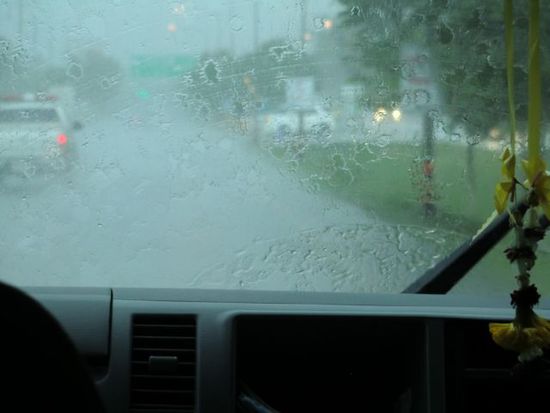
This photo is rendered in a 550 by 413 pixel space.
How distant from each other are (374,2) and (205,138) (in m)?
1.04

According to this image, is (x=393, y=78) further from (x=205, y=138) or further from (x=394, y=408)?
(x=394, y=408)

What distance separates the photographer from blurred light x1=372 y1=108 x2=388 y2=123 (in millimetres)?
4422

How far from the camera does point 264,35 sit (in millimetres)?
4391

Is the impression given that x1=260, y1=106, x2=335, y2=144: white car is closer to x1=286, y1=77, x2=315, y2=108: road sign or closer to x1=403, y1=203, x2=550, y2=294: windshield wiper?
x1=286, y1=77, x2=315, y2=108: road sign

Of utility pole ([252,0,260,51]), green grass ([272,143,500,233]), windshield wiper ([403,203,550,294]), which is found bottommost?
windshield wiper ([403,203,550,294])

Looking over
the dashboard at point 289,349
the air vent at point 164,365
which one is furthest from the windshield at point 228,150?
the air vent at point 164,365

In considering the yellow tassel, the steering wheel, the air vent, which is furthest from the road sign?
the steering wheel

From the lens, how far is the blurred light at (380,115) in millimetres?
4422

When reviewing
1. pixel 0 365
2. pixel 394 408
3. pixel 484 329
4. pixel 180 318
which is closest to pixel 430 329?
pixel 484 329

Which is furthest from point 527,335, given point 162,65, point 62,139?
point 62,139

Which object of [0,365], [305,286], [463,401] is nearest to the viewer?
[0,365]

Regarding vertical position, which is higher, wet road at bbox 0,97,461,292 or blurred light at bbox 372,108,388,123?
blurred light at bbox 372,108,388,123

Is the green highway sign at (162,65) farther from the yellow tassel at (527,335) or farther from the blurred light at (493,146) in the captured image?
the yellow tassel at (527,335)

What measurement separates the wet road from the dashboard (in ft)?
0.69
